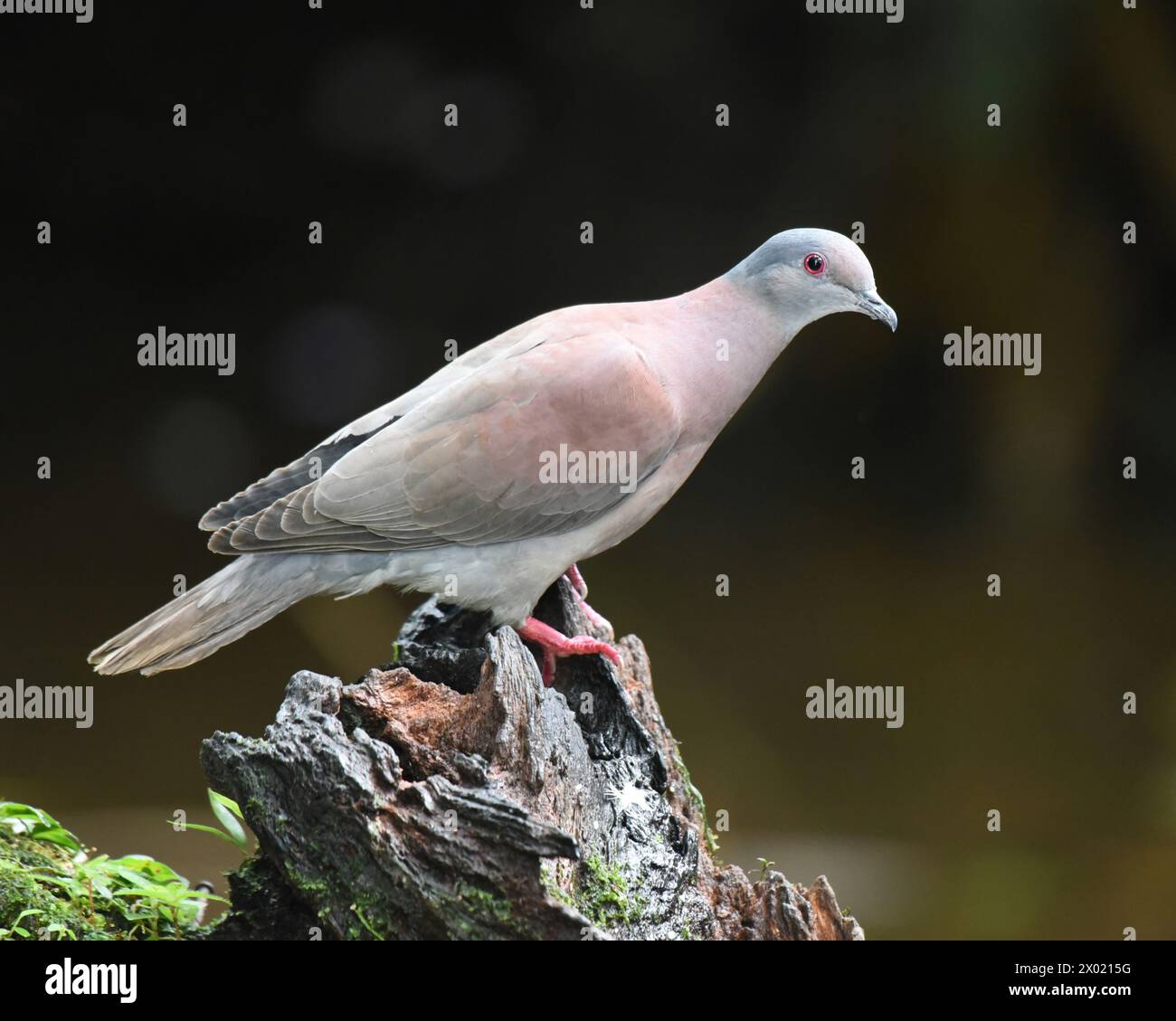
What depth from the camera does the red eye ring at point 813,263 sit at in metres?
2.89

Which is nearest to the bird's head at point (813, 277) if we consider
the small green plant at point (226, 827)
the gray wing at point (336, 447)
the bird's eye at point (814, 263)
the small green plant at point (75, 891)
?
the bird's eye at point (814, 263)

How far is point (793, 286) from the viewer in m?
2.93

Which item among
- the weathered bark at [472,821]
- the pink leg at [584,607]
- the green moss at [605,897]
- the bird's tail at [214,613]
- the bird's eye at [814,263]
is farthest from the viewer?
the pink leg at [584,607]

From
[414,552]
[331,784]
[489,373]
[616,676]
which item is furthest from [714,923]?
[489,373]

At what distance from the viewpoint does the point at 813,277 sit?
2.91 m

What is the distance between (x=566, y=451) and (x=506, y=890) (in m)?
1.16

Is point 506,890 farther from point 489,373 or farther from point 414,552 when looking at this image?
point 489,373

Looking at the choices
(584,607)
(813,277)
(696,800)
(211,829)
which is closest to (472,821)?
(211,829)

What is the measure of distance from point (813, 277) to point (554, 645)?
3.54ft

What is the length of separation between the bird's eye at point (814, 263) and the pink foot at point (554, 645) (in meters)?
1.02

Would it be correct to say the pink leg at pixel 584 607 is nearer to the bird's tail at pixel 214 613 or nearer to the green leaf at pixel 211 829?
the bird's tail at pixel 214 613

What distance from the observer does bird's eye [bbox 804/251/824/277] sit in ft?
9.48

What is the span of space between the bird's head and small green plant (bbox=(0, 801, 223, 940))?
1.85 m
